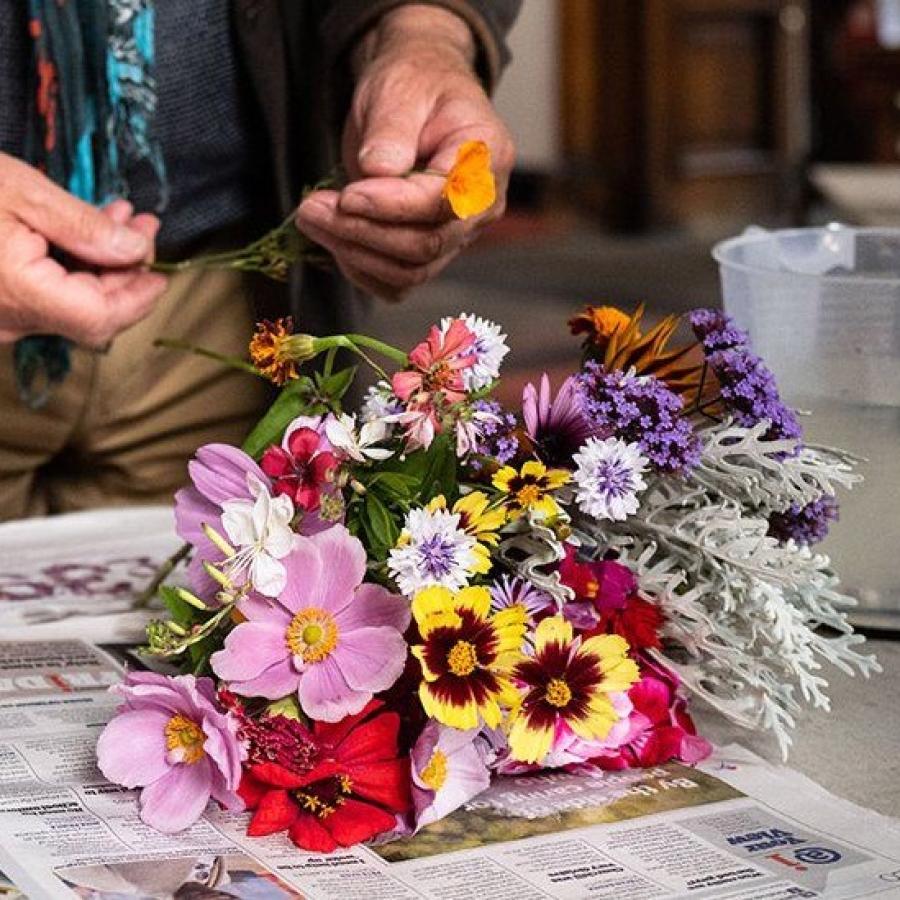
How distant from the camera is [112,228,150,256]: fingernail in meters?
1.11

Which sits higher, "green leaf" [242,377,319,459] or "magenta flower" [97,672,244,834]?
"green leaf" [242,377,319,459]

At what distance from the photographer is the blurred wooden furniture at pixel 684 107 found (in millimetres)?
5863

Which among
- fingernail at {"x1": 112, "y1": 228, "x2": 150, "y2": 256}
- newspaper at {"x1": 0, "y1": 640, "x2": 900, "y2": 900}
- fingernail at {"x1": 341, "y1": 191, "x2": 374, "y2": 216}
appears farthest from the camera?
fingernail at {"x1": 112, "y1": 228, "x2": 150, "y2": 256}

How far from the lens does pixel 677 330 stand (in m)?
0.74

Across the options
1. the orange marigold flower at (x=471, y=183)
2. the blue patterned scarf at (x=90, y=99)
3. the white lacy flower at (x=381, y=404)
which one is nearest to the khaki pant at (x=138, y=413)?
the blue patterned scarf at (x=90, y=99)

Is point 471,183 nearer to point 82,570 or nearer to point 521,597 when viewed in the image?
point 521,597

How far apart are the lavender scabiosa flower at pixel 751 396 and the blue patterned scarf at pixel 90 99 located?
650 mm

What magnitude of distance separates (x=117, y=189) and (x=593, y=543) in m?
0.67

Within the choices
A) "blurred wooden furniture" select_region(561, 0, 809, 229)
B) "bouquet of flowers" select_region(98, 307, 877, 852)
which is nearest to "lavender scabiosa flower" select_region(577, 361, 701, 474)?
"bouquet of flowers" select_region(98, 307, 877, 852)

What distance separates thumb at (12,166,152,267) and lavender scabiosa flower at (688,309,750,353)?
1.63 feet

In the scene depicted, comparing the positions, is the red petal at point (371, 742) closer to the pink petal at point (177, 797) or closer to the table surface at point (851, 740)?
the pink petal at point (177, 797)

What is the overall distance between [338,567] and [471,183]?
0.26 m

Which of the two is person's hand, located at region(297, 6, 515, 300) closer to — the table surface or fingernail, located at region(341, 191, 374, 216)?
fingernail, located at region(341, 191, 374, 216)

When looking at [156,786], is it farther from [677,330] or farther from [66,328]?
[66,328]
